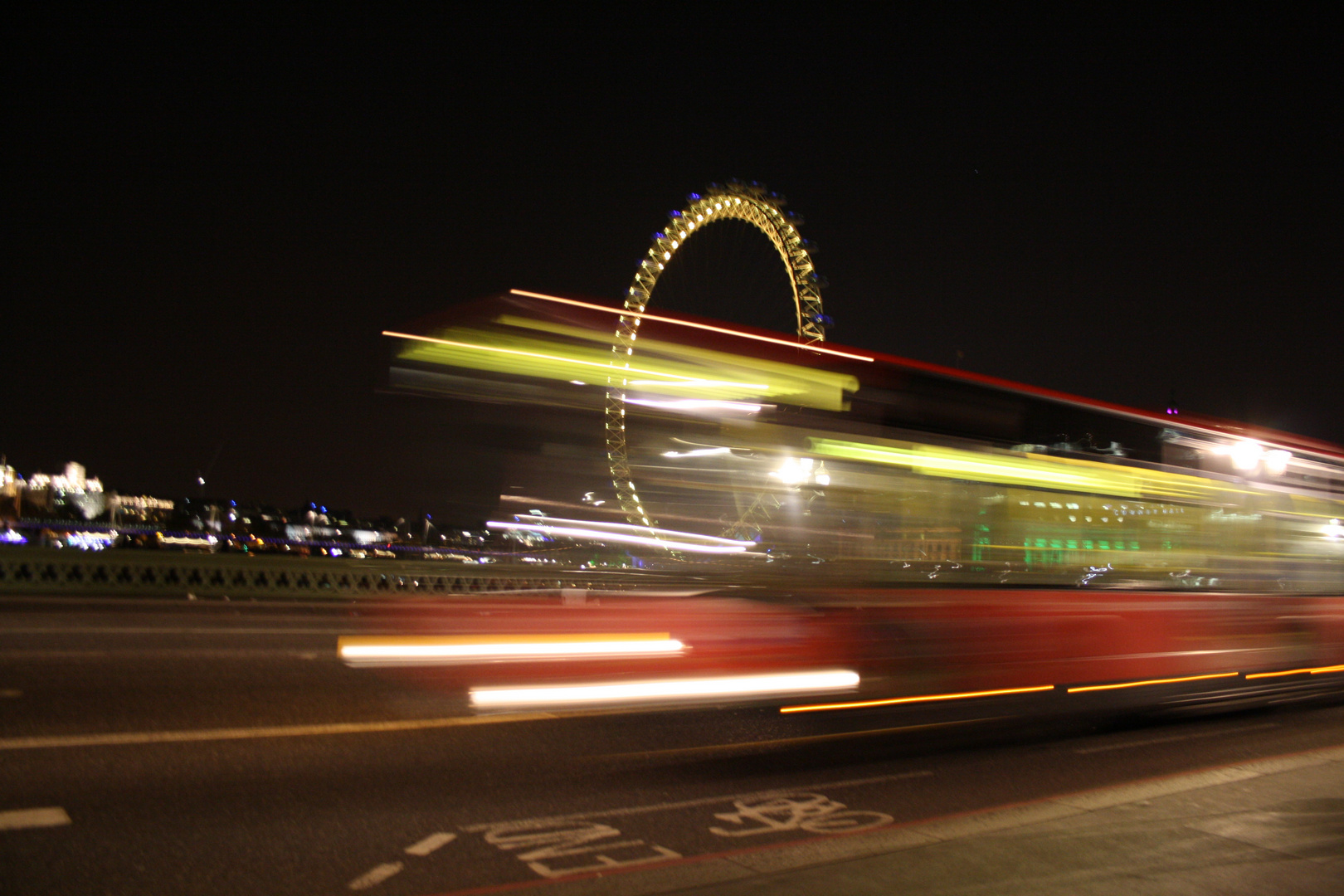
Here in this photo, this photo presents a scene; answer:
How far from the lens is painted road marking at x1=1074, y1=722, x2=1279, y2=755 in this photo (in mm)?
8359

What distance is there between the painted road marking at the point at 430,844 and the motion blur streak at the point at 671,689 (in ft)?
3.00

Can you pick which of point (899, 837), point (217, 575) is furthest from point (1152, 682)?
point (217, 575)

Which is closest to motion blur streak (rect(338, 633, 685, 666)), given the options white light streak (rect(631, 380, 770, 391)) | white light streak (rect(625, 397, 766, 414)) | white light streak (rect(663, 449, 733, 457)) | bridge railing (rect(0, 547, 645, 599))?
white light streak (rect(663, 449, 733, 457))

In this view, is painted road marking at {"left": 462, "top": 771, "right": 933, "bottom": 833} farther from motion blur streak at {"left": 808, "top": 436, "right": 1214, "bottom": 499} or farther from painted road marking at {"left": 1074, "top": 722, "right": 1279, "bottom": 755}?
motion blur streak at {"left": 808, "top": 436, "right": 1214, "bottom": 499}

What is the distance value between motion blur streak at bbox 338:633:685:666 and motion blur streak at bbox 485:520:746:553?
70cm

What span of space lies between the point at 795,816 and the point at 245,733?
14.4ft

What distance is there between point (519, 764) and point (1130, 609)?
510 centimetres

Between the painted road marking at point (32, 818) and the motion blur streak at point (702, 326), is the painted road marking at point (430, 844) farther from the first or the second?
the motion blur streak at point (702, 326)

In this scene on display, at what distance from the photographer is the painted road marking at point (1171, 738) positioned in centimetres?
836

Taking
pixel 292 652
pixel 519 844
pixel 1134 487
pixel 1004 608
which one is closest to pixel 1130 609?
pixel 1134 487

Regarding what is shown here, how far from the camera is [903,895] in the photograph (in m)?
4.25

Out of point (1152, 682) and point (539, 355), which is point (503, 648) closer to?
point (539, 355)

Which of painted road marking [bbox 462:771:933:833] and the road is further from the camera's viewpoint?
painted road marking [bbox 462:771:933:833]

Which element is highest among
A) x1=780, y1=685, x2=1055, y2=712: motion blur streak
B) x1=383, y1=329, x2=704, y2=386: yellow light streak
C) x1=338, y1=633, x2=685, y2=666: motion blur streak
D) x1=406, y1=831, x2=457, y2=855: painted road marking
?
x1=383, y1=329, x2=704, y2=386: yellow light streak
